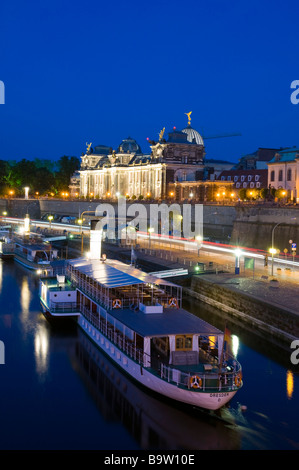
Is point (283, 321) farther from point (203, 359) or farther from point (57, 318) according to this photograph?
point (57, 318)

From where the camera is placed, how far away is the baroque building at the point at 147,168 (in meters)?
121

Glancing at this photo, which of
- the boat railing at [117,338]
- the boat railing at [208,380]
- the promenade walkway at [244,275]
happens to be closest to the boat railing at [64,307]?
the boat railing at [117,338]

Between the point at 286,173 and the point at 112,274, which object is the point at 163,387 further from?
the point at 286,173

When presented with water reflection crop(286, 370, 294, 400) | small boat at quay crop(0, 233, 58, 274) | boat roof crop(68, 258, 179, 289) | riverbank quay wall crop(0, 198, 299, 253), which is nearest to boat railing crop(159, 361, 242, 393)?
water reflection crop(286, 370, 294, 400)

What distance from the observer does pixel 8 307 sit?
41.7m

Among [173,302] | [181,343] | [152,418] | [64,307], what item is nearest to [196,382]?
[152,418]

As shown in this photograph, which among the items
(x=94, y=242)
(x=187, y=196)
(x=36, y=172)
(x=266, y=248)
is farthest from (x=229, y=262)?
(x=36, y=172)

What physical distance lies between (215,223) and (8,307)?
44896 mm

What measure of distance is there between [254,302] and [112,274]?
10263 millimetres

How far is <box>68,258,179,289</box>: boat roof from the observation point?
101 ft

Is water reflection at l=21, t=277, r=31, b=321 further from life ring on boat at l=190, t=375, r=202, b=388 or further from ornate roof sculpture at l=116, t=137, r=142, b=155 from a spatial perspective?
ornate roof sculpture at l=116, t=137, r=142, b=155

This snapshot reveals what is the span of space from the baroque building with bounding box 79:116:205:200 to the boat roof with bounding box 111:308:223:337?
89325 millimetres

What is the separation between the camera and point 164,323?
26062mm
